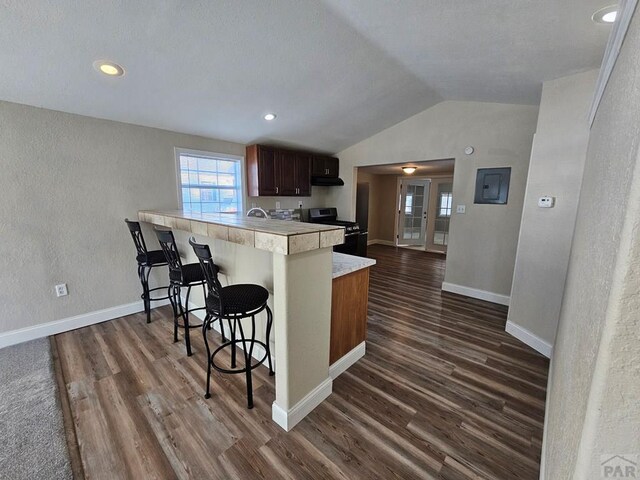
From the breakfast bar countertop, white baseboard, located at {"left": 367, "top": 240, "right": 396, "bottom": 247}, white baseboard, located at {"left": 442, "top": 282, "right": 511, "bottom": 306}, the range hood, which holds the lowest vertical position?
white baseboard, located at {"left": 442, "top": 282, "right": 511, "bottom": 306}

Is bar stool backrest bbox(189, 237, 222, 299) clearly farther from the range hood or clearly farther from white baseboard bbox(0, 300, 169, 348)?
the range hood

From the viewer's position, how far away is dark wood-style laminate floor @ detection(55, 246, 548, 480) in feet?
4.62

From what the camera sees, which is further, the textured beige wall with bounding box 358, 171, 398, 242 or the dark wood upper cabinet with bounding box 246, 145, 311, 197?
the textured beige wall with bounding box 358, 171, 398, 242

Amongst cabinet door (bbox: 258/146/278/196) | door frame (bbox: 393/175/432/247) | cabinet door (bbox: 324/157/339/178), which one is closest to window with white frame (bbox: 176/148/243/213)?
cabinet door (bbox: 258/146/278/196)

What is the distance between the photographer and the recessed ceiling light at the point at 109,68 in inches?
77.8

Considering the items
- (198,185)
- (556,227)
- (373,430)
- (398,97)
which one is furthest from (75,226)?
(556,227)

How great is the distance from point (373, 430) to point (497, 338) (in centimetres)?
182

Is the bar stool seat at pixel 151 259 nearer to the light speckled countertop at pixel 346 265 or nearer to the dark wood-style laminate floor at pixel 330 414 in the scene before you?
the dark wood-style laminate floor at pixel 330 414

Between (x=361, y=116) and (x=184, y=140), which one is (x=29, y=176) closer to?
(x=184, y=140)

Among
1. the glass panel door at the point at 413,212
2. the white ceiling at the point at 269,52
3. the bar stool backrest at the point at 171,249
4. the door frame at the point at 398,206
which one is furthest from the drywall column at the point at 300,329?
the glass panel door at the point at 413,212

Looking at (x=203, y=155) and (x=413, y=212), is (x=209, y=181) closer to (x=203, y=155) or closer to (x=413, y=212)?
(x=203, y=155)

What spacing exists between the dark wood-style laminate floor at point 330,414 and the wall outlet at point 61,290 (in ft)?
1.38

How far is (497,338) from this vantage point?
8.71ft

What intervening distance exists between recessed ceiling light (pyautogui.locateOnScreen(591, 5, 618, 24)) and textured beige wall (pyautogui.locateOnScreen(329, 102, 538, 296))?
1777 millimetres
